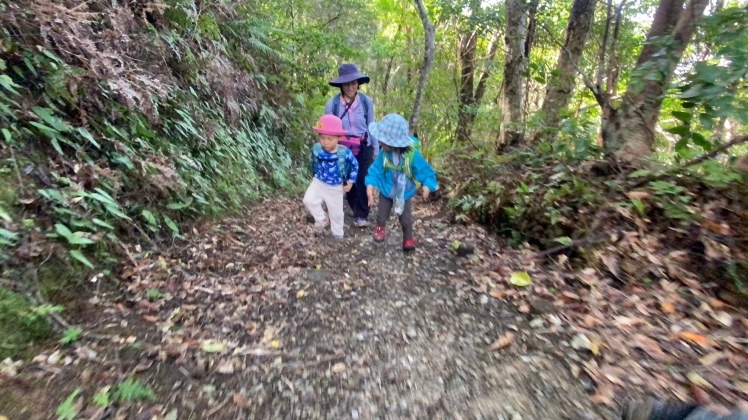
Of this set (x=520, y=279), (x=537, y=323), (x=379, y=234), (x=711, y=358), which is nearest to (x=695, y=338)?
(x=711, y=358)

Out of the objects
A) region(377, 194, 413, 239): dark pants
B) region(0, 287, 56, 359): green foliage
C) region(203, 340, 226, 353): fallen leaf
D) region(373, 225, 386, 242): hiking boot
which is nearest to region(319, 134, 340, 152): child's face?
region(377, 194, 413, 239): dark pants

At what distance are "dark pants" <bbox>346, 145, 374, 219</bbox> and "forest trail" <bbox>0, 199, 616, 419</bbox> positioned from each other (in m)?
1.96

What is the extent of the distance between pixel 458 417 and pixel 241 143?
6355mm

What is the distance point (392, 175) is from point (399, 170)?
132 millimetres

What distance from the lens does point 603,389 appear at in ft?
9.02

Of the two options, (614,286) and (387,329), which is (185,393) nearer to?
(387,329)

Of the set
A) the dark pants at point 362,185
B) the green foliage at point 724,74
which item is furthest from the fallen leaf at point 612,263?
the dark pants at point 362,185

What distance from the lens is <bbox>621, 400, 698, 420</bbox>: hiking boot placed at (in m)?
2.22

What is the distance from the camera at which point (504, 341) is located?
3.45 m

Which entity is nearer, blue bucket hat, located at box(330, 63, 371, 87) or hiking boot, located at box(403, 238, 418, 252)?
hiking boot, located at box(403, 238, 418, 252)

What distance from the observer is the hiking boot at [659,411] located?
87.3 inches

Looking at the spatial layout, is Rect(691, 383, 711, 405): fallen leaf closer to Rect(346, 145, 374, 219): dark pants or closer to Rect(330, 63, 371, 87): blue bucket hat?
Rect(346, 145, 374, 219): dark pants

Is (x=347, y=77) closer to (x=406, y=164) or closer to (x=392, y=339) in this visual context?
(x=406, y=164)

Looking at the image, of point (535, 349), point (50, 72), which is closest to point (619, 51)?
point (535, 349)
